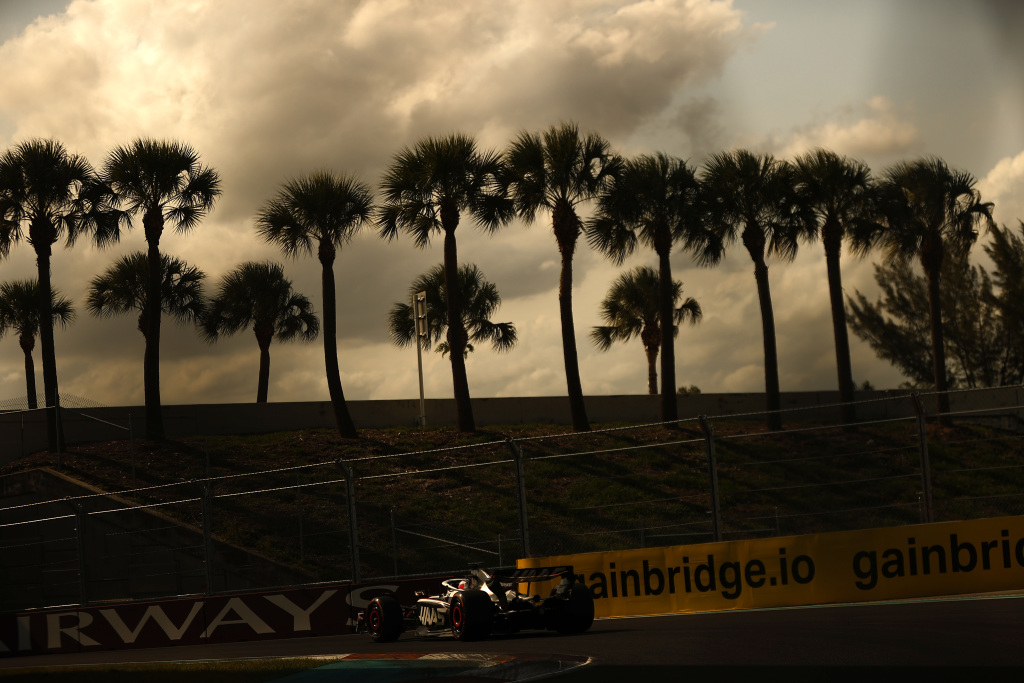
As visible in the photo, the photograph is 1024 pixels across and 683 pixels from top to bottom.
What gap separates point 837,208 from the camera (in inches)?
1560

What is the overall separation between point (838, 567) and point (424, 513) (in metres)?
13.9

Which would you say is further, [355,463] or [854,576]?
[355,463]

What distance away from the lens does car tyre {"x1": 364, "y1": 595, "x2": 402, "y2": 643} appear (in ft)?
39.5

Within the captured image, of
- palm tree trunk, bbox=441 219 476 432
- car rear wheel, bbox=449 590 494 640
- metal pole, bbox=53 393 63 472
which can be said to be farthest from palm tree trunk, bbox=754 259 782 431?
car rear wheel, bbox=449 590 494 640

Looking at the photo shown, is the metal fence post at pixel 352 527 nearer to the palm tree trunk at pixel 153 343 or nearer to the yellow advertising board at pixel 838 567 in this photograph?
the yellow advertising board at pixel 838 567

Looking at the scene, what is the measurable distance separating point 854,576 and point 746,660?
4.74 meters

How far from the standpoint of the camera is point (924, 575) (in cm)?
1148

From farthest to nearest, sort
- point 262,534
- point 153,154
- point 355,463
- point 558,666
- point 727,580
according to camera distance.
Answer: point 153,154 < point 355,463 < point 262,534 < point 727,580 < point 558,666

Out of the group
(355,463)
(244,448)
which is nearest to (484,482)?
(355,463)

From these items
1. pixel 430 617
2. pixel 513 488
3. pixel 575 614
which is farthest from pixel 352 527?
pixel 513 488

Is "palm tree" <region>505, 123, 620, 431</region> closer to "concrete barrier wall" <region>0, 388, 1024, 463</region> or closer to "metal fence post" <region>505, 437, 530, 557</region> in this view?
"concrete barrier wall" <region>0, 388, 1024, 463</region>

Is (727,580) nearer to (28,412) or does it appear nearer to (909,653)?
(909,653)

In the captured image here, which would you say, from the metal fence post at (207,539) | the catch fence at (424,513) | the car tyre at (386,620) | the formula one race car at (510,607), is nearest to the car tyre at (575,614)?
the formula one race car at (510,607)

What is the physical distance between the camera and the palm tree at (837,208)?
39375 millimetres
